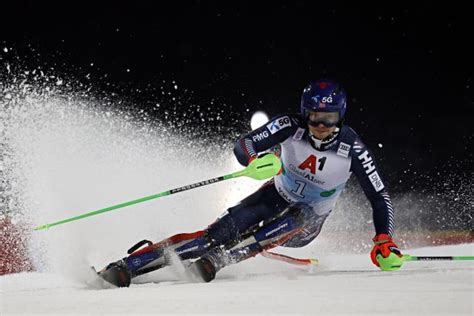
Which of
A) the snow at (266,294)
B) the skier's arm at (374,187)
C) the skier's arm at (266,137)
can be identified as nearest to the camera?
the snow at (266,294)

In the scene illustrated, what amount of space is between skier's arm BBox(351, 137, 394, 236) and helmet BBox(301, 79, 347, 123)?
1.13 feet

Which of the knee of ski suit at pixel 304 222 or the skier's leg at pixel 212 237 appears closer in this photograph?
the skier's leg at pixel 212 237

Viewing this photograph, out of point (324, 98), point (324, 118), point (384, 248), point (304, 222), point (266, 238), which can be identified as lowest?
point (384, 248)

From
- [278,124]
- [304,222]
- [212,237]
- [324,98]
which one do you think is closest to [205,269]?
[212,237]

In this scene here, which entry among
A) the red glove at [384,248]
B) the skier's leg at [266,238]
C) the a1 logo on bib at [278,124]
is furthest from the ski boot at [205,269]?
the a1 logo on bib at [278,124]

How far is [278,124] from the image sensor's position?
16.0 feet

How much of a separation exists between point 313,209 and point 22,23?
631 cm

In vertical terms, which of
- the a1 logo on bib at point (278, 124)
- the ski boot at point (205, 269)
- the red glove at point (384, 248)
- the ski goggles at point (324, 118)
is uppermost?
the a1 logo on bib at point (278, 124)

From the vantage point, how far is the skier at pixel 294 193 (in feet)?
14.5

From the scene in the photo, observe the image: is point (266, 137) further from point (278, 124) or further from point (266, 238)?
point (266, 238)

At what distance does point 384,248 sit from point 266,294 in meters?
1.36

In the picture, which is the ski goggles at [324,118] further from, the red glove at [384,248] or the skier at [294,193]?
the red glove at [384,248]

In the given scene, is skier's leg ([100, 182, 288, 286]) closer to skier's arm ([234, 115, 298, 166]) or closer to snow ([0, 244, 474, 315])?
snow ([0, 244, 474, 315])

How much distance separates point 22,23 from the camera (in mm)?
9352
